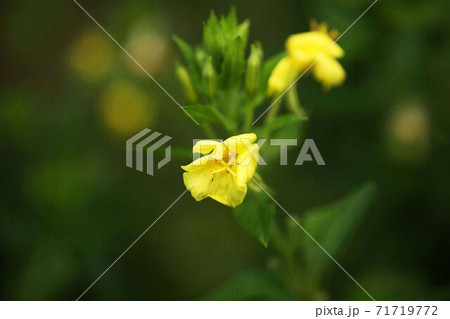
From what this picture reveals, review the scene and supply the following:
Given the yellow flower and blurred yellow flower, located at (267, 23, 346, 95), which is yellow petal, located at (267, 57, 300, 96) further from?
the yellow flower

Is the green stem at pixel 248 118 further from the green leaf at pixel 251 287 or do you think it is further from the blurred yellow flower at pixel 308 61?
the green leaf at pixel 251 287

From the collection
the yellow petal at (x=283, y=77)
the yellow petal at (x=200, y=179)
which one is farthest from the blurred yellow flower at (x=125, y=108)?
the yellow petal at (x=200, y=179)

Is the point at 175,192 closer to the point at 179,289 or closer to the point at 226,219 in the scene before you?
the point at 226,219

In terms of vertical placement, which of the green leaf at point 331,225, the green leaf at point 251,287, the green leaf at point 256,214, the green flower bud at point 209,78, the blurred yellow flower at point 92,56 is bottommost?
the green leaf at point 251,287

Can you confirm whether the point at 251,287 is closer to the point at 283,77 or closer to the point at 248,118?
→ the point at 248,118

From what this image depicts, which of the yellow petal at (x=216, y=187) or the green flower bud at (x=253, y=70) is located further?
the green flower bud at (x=253, y=70)
